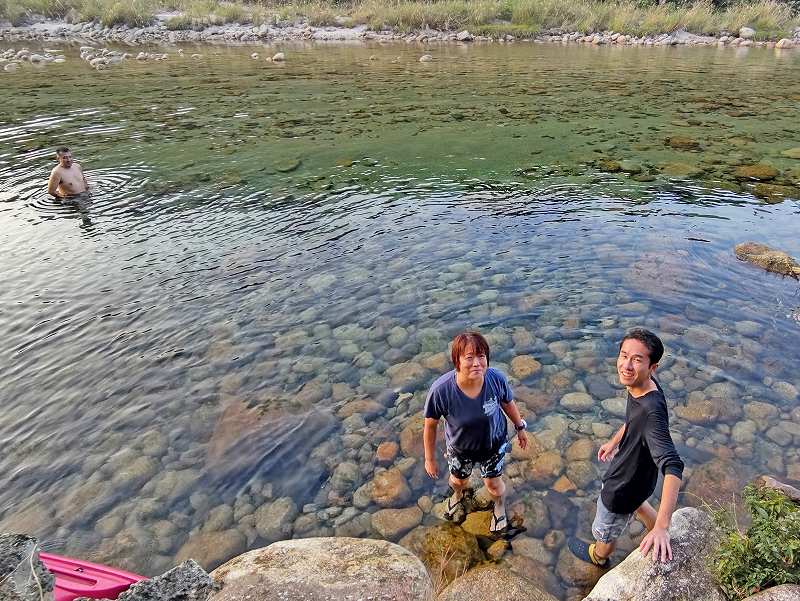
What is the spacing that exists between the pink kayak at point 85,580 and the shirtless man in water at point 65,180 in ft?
41.3

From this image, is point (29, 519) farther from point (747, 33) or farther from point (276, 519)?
point (747, 33)

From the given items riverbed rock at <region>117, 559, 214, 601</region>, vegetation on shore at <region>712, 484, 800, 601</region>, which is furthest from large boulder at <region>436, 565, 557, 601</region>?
riverbed rock at <region>117, 559, 214, 601</region>

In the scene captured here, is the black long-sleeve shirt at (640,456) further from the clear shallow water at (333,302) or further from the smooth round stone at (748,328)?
→ the smooth round stone at (748,328)

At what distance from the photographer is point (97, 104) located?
26.0 meters

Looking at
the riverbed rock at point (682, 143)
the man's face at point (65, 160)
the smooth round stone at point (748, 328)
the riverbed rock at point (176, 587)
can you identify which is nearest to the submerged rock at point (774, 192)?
the riverbed rock at point (682, 143)

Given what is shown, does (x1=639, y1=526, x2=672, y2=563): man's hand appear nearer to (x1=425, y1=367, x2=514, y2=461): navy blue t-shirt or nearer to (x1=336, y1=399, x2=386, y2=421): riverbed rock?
(x1=425, y1=367, x2=514, y2=461): navy blue t-shirt

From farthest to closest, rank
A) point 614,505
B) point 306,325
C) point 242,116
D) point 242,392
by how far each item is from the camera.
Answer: point 242,116, point 306,325, point 242,392, point 614,505

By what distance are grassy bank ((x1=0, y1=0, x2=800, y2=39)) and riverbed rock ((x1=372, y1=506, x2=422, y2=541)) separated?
57981mm

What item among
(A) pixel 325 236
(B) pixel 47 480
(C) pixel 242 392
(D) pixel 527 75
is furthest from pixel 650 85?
(B) pixel 47 480

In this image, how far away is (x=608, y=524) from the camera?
442 centimetres

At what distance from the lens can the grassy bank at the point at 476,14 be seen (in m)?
51.2

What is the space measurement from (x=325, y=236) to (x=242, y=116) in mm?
14721

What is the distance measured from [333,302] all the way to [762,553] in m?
7.15

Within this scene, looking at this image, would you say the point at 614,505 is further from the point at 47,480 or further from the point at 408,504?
the point at 47,480
